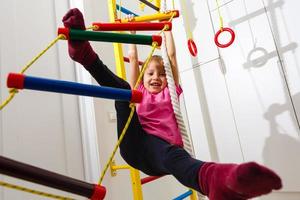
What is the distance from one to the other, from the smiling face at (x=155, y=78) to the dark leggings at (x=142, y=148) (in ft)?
0.99

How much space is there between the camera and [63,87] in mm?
635

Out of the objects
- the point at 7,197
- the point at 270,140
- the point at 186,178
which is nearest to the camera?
the point at 186,178

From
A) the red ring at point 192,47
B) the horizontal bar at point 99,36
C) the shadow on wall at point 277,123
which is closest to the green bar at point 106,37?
the horizontal bar at point 99,36

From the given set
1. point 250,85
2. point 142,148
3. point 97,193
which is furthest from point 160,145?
point 250,85

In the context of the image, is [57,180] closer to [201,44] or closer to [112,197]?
[112,197]

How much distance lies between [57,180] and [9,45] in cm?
98

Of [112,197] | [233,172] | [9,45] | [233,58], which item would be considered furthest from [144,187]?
[233,172]

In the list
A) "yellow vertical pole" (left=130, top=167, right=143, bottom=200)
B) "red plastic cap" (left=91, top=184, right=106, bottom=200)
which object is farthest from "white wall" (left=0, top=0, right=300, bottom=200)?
"red plastic cap" (left=91, top=184, right=106, bottom=200)

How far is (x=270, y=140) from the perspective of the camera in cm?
149

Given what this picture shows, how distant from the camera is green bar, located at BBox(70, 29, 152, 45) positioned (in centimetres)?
75

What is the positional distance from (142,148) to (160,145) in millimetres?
81

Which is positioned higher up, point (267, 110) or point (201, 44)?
point (201, 44)

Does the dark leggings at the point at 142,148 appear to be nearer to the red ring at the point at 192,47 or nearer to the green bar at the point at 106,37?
the green bar at the point at 106,37

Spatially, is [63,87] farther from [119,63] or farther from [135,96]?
[119,63]
